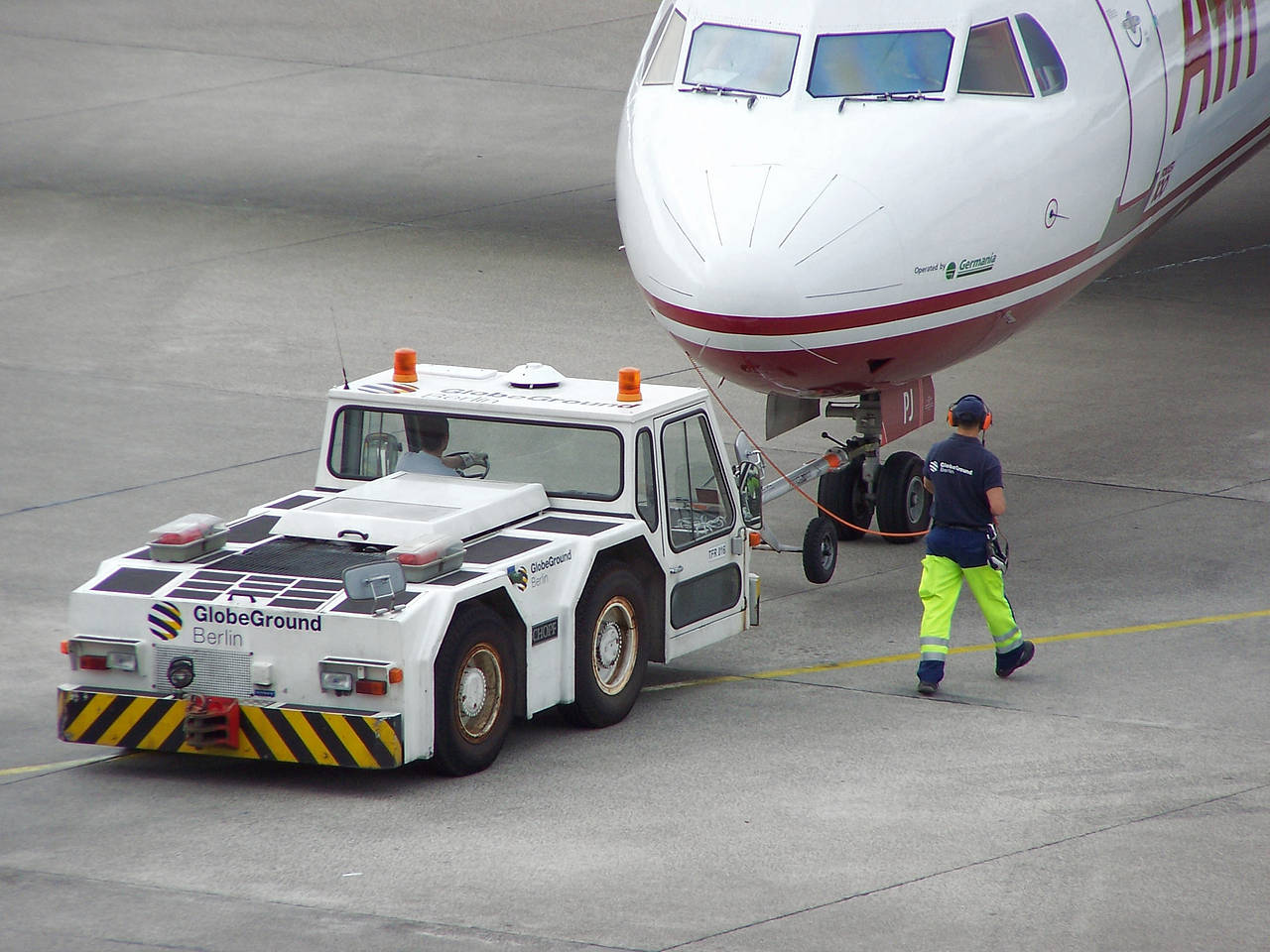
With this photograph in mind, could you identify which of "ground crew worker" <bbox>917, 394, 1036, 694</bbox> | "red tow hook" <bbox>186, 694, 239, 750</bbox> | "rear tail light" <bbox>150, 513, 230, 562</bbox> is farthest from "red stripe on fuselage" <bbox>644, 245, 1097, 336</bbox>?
"red tow hook" <bbox>186, 694, 239, 750</bbox>

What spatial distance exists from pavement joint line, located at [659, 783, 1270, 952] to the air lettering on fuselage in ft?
22.7

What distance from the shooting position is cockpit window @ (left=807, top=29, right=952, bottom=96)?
13.1m

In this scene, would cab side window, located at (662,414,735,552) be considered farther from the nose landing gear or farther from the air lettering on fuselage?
the air lettering on fuselage

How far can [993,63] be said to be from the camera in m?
13.4

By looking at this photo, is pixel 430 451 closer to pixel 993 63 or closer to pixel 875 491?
pixel 875 491

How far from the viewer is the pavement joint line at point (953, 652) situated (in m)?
12.2

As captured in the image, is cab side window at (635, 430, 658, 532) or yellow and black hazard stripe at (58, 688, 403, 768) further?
cab side window at (635, 430, 658, 532)

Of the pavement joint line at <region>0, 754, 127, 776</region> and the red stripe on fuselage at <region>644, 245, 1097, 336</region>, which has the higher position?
the red stripe on fuselage at <region>644, 245, 1097, 336</region>

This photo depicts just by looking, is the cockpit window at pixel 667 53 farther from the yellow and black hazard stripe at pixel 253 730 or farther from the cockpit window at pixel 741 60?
the yellow and black hazard stripe at pixel 253 730

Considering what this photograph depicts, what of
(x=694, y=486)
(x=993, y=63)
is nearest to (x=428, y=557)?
(x=694, y=486)

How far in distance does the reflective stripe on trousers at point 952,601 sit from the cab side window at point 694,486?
1.25 m

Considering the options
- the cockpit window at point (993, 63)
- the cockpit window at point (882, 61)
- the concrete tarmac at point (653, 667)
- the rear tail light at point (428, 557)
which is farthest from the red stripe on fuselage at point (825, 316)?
the rear tail light at point (428, 557)

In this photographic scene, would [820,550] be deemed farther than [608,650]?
Yes

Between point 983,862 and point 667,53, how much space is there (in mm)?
6900
